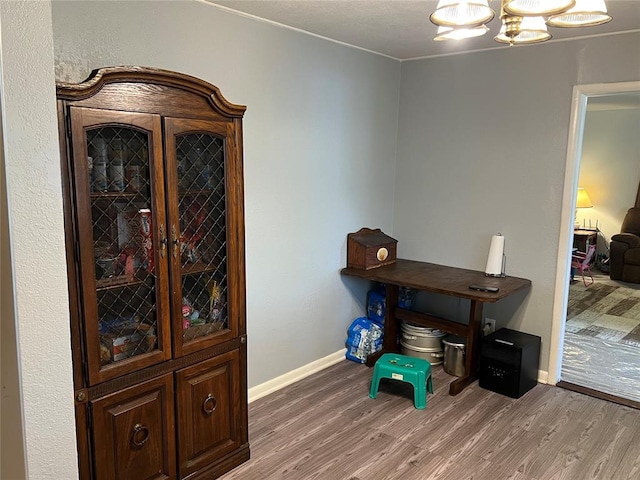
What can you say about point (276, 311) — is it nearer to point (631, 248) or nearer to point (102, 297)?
point (102, 297)

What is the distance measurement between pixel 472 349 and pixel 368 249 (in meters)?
1.03

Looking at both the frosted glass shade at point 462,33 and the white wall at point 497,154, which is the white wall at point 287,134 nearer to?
the white wall at point 497,154

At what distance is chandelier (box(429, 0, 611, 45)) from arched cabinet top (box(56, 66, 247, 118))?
992mm

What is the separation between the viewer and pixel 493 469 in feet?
8.53

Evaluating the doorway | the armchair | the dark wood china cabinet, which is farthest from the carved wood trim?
the armchair

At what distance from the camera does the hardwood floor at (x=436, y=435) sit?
8.50 ft

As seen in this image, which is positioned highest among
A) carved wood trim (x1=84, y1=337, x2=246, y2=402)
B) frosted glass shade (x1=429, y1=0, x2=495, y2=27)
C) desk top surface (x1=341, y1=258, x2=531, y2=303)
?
frosted glass shade (x1=429, y1=0, x2=495, y2=27)

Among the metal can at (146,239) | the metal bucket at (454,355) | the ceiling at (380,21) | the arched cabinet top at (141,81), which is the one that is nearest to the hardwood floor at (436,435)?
the metal bucket at (454,355)

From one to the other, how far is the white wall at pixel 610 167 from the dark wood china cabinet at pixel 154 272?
664 centimetres

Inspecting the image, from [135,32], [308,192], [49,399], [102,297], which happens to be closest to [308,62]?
[308,192]

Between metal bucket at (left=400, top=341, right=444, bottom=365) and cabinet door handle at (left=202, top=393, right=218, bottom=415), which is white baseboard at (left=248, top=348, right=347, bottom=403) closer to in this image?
metal bucket at (left=400, top=341, right=444, bottom=365)

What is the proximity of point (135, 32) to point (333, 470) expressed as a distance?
93.8 inches

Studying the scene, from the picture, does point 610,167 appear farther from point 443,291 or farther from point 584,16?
point 584,16

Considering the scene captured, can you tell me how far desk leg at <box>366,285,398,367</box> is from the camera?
390 cm
